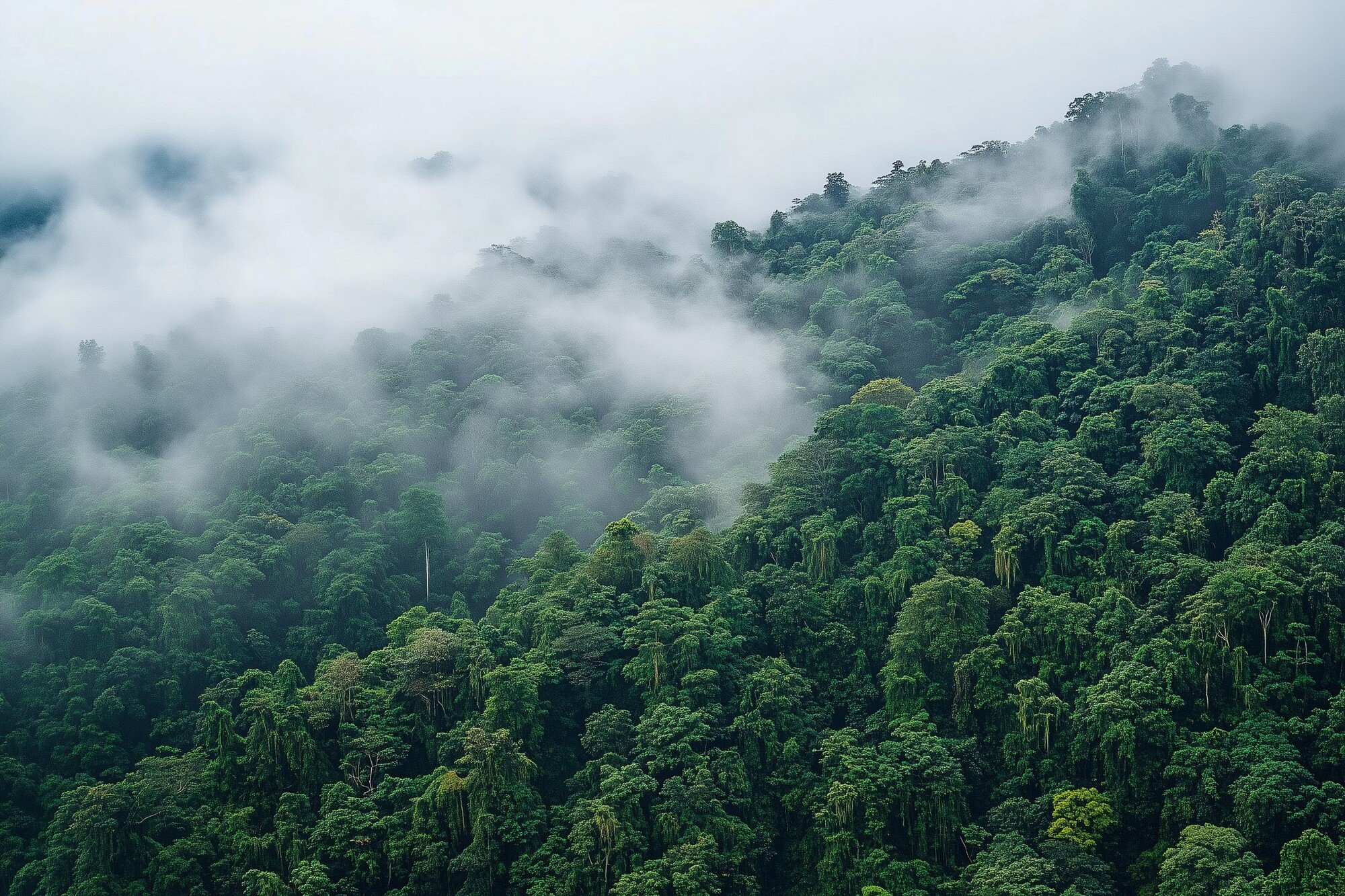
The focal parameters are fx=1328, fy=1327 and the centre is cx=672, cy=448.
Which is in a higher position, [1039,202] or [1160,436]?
[1039,202]

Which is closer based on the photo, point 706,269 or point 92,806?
point 92,806

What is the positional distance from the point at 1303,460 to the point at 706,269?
40.5 meters

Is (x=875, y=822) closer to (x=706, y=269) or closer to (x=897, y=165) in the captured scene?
(x=706, y=269)

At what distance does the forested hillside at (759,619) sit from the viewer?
31.2 m

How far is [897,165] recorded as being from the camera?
7650 cm

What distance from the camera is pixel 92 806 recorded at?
32094 mm

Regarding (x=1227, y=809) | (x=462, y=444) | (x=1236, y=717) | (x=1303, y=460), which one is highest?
(x=462, y=444)

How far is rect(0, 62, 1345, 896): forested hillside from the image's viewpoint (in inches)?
1230

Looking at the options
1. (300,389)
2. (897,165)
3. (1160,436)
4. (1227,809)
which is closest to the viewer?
(1227,809)

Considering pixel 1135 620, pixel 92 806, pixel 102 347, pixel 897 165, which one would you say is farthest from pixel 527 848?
pixel 897 165

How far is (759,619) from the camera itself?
3862 centimetres

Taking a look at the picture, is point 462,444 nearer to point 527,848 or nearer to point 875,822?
point 527,848

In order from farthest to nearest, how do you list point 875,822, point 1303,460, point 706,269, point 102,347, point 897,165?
point 897,165 → point 706,269 → point 102,347 → point 1303,460 → point 875,822

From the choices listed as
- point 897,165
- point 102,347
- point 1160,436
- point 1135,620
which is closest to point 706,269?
point 897,165
